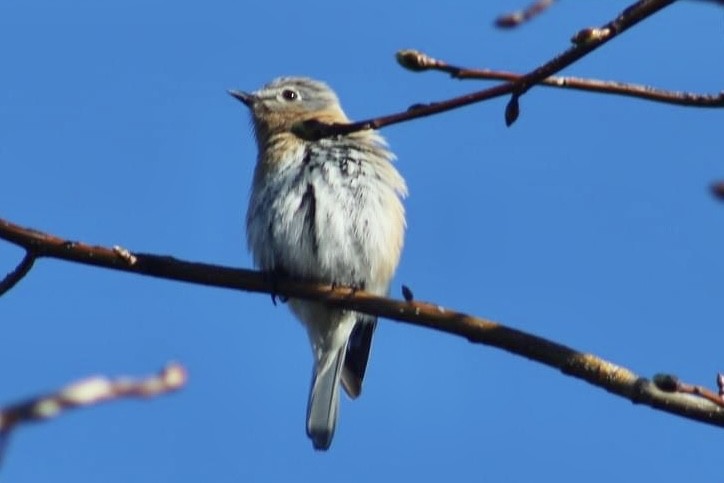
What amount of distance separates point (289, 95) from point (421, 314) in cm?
530

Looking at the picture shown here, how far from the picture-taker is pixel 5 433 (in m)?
1.32

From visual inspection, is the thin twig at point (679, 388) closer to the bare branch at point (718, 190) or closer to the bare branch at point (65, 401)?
the bare branch at point (718, 190)

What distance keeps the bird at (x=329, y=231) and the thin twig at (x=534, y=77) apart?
3668 millimetres

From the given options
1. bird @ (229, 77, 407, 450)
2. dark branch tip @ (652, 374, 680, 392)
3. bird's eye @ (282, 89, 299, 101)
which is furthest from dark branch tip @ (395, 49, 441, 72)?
bird's eye @ (282, 89, 299, 101)

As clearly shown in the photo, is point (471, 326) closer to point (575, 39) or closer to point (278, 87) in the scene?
point (575, 39)

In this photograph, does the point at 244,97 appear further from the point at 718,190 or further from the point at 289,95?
the point at 718,190

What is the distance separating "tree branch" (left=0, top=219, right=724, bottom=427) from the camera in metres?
3.00

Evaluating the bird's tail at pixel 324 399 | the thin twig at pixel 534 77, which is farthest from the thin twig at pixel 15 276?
the bird's tail at pixel 324 399

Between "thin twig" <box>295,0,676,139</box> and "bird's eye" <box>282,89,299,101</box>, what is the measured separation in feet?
20.4

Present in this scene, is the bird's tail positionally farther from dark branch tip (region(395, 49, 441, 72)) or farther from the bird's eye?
dark branch tip (region(395, 49, 441, 72))

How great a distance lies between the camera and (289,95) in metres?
8.74

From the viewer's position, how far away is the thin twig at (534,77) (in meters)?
2.40

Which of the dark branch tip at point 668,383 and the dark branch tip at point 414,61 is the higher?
the dark branch tip at point 414,61

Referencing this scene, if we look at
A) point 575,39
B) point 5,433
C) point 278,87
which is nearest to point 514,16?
point 575,39
